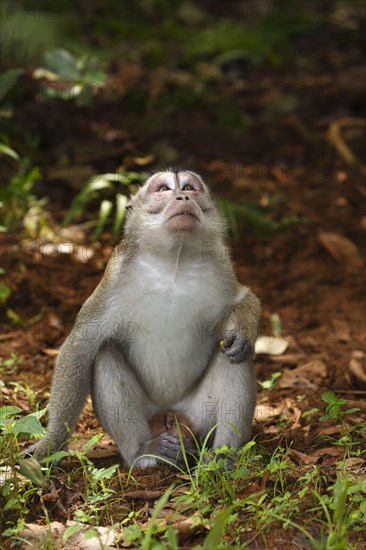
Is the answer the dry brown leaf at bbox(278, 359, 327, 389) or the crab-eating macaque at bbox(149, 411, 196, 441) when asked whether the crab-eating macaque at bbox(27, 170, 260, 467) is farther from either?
the dry brown leaf at bbox(278, 359, 327, 389)

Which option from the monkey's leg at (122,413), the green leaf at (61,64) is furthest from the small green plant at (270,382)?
the green leaf at (61,64)

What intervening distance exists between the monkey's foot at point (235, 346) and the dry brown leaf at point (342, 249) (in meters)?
4.03

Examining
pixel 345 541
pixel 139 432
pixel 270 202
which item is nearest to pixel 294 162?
pixel 270 202

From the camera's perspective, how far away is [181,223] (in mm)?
5223

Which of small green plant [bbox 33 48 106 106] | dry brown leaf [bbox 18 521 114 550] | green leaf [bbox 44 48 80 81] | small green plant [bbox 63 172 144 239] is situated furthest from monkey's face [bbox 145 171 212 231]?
green leaf [bbox 44 48 80 81]

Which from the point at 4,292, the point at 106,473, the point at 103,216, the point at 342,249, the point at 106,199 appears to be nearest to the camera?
the point at 106,473

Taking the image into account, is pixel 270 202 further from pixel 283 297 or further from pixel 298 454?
Answer: pixel 298 454

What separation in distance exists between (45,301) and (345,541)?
15.6ft

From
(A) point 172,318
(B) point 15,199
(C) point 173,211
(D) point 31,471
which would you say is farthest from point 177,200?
(B) point 15,199

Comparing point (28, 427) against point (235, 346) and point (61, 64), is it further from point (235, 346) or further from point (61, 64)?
point (61, 64)

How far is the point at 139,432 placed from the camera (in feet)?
18.0

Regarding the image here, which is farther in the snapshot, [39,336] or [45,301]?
[45,301]

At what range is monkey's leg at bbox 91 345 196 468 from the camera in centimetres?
534

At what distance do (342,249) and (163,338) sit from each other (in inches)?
169
